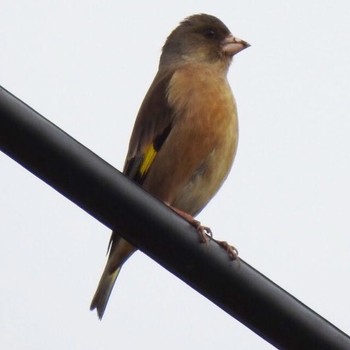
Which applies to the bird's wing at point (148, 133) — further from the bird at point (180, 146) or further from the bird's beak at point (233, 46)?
the bird's beak at point (233, 46)

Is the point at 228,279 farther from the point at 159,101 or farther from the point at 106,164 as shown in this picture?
the point at 159,101

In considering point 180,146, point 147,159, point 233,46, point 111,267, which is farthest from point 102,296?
point 233,46

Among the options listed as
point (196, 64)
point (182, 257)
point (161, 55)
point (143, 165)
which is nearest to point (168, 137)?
point (143, 165)

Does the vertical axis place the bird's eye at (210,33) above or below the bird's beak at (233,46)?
above

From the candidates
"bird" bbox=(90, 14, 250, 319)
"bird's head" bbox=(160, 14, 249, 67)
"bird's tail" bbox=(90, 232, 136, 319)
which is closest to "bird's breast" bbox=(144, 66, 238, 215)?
"bird" bbox=(90, 14, 250, 319)

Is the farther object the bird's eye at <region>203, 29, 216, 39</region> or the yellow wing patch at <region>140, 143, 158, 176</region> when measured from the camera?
the bird's eye at <region>203, 29, 216, 39</region>

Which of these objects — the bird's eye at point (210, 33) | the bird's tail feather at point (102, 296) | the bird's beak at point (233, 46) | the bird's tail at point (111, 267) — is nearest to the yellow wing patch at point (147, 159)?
the bird's tail at point (111, 267)

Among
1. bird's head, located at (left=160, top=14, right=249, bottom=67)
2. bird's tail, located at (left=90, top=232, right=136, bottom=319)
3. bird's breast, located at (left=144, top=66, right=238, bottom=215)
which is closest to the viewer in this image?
bird's breast, located at (left=144, top=66, right=238, bottom=215)

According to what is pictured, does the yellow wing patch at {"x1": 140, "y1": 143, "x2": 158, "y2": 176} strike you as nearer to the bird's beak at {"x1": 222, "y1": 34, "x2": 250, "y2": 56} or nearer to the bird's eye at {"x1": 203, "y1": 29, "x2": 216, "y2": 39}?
the bird's beak at {"x1": 222, "y1": 34, "x2": 250, "y2": 56}

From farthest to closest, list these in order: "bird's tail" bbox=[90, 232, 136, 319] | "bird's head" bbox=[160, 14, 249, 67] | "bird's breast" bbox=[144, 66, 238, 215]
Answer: "bird's head" bbox=[160, 14, 249, 67], "bird's tail" bbox=[90, 232, 136, 319], "bird's breast" bbox=[144, 66, 238, 215]

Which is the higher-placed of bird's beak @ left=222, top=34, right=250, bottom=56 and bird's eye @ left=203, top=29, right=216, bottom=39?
bird's eye @ left=203, top=29, right=216, bottom=39
